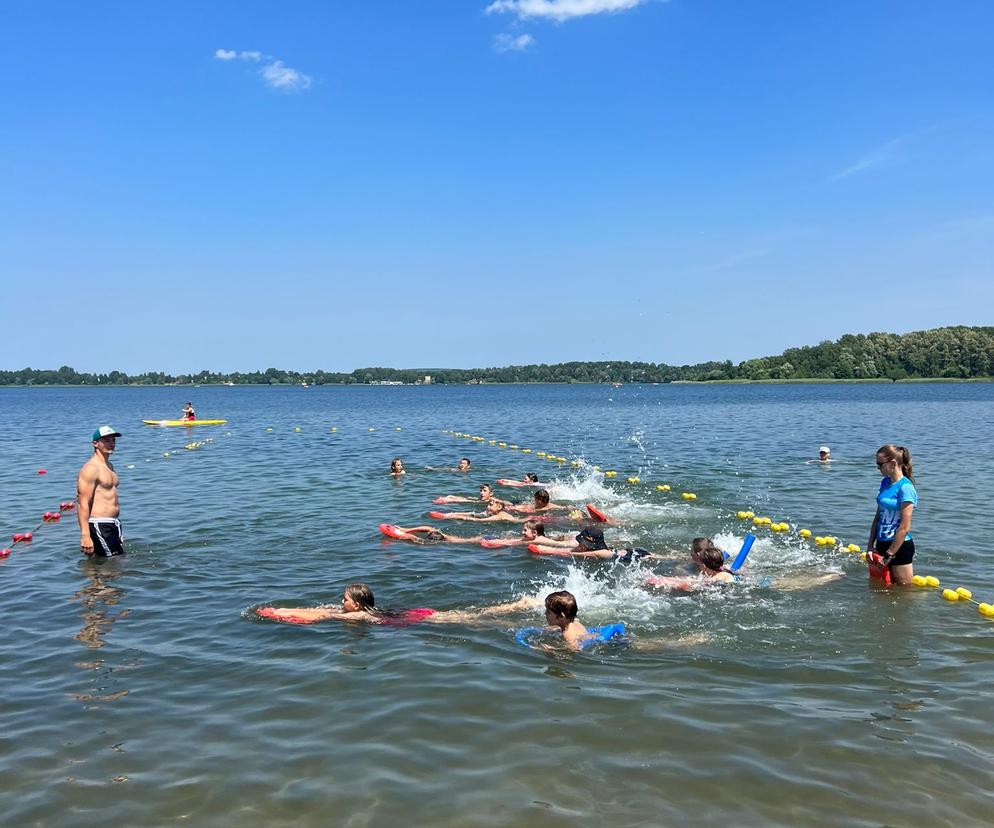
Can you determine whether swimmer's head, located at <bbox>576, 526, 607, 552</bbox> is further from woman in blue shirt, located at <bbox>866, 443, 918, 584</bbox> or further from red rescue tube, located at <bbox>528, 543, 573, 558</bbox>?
woman in blue shirt, located at <bbox>866, 443, 918, 584</bbox>

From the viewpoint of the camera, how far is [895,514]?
430 inches

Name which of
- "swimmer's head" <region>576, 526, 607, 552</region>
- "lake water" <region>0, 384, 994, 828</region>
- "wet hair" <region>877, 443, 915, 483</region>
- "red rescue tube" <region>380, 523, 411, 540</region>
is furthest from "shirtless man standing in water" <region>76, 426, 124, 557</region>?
"wet hair" <region>877, 443, 915, 483</region>

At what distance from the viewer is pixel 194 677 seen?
27.0ft

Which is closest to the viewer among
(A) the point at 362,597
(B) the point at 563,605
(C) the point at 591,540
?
(B) the point at 563,605

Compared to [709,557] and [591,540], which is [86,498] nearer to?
[591,540]

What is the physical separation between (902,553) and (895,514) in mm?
728

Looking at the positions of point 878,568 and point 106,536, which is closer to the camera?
point 878,568

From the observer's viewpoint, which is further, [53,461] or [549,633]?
[53,461]

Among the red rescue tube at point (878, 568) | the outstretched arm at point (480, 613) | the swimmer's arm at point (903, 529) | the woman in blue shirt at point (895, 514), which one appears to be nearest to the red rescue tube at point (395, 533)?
the outstretched arm at point (480, 613)

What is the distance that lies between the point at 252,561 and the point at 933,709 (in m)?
10.9

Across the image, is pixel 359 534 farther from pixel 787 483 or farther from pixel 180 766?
pixel 787 483

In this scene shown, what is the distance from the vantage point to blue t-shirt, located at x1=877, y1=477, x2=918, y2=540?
10664 millimetres

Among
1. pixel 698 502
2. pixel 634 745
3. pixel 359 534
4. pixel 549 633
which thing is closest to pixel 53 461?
pixel 359 534

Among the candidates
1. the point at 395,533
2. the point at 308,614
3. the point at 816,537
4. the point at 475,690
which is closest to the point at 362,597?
the point at 308,614
